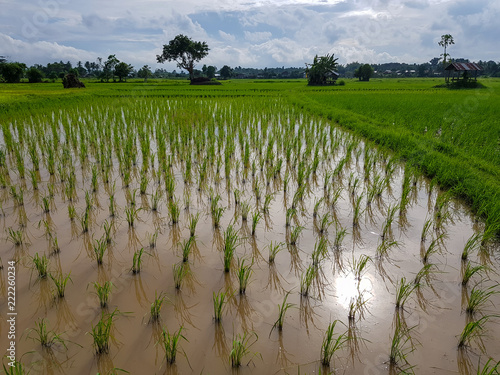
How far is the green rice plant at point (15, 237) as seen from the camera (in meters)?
3.12

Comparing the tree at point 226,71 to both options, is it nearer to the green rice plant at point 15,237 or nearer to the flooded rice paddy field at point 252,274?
the flooded rice paddy field at point 252,274

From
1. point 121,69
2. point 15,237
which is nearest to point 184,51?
point 121,69

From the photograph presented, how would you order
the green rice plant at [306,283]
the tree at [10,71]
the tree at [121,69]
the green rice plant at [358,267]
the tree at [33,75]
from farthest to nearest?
the tree at [121,69]
the tree at [33,75]
the tree at [10,71]
the green rice plant at [358,267]
the green rice plant at [306,283]

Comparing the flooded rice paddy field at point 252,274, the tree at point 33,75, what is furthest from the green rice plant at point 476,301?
the tree at point 33,75

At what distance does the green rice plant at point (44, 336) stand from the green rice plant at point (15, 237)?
1.29 metres

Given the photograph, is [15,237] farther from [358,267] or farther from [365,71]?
[365,71]

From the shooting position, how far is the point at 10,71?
33219 millimetres

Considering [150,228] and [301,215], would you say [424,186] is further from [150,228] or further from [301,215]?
[150,228]

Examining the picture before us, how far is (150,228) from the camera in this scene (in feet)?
11.6

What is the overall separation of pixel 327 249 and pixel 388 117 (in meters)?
7.83

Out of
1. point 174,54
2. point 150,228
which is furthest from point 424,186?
point 174,54

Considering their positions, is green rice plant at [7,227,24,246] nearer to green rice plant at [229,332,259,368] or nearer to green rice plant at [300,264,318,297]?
green rice plant at [229,332,259,368]

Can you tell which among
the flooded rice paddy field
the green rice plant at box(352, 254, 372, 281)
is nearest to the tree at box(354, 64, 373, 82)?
the flooded rice paddy field

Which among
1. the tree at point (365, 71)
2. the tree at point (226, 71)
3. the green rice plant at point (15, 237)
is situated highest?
the tree at point (226, 71)
